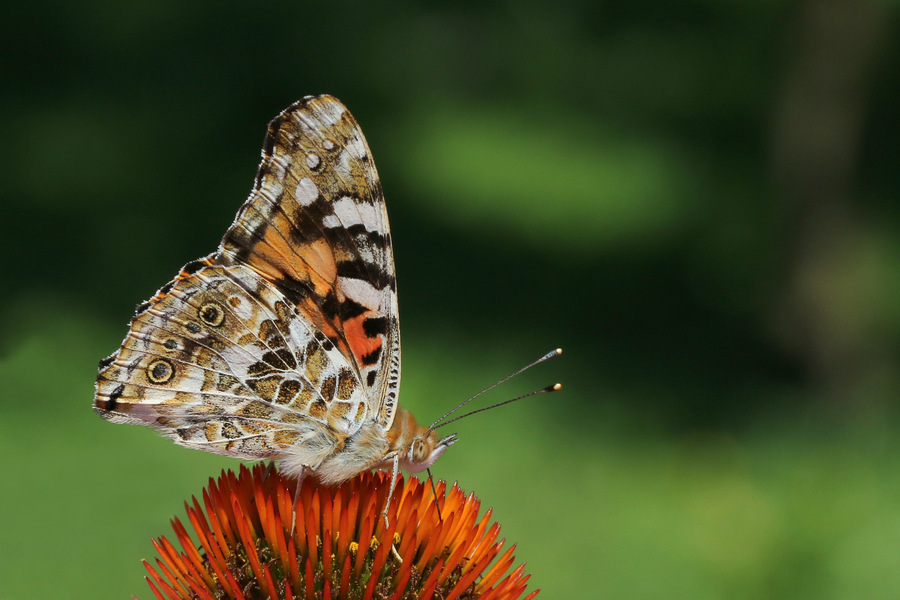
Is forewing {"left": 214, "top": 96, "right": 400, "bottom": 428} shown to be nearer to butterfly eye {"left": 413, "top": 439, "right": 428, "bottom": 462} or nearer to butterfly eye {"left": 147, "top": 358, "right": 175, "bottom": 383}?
butterfly eye {"left": 413, "top": 439, "right": 428, "bottom": 462}

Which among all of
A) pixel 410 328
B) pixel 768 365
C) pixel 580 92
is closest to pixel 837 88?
pixel 768 365

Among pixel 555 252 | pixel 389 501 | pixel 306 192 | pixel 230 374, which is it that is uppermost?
pixel 555 252

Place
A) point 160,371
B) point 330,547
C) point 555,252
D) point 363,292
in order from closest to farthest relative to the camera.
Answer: point 330,547 < point 160,371 < point 363,292 < point 555,252

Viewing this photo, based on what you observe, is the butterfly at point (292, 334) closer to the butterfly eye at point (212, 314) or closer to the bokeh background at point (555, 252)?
the butterfly eye at point (212, 314)

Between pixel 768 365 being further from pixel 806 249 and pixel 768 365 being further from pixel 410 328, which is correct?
pixel 410 328

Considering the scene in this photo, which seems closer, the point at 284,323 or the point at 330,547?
the point at 330,547

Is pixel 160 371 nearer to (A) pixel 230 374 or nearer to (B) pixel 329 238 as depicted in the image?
(A) pixel 230 374

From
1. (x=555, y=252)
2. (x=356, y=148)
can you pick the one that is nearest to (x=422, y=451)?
(x=356, y=148)

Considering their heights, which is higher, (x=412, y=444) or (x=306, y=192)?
(x=306, y=192)

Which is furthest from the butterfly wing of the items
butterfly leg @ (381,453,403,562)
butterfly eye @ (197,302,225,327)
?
butterfly leg @ (381,453,403,562)
